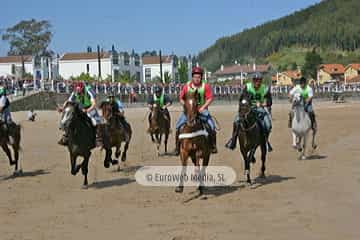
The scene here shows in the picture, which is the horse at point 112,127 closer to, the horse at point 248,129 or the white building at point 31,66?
the horse at point 248,129

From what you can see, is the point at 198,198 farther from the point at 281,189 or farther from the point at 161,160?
the point at 161,160

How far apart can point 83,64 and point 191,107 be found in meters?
104

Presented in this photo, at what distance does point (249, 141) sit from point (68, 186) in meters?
4.25

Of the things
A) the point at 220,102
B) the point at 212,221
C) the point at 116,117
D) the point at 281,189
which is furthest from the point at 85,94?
the point at 220,102

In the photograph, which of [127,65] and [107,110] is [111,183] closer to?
[107,110]

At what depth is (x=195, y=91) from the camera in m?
11.9

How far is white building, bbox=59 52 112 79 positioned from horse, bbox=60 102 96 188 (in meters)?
100

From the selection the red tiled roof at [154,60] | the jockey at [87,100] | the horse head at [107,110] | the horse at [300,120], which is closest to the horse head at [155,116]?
the horse head at [107,110]

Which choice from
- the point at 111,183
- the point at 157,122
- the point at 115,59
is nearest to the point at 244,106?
the point at 111,183

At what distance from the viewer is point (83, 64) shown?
114188 millimetres

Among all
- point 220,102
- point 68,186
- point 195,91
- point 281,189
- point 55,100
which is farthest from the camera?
point 220,102

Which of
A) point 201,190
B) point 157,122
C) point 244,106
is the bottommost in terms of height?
point 201,190

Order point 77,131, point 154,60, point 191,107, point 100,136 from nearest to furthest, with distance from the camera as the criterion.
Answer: point 191,107 → point 77,131 → point 100,136 → point 154,60

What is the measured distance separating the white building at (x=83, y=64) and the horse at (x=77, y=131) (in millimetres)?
100266
